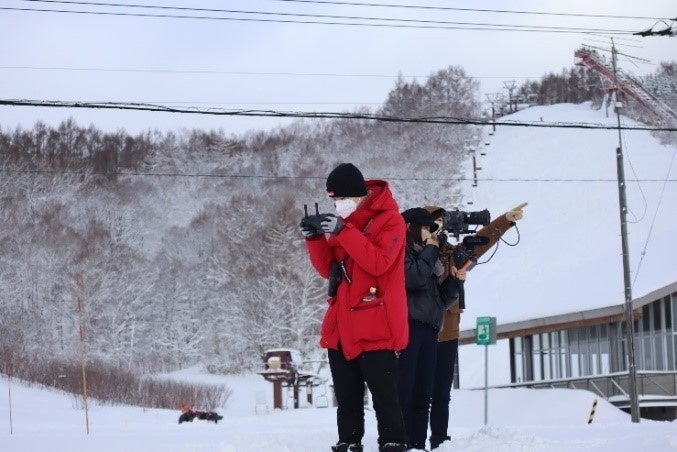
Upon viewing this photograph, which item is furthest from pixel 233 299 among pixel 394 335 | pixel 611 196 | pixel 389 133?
pixel 394 335

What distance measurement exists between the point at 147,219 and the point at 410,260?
101m

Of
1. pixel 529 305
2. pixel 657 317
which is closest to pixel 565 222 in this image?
pixel 529 305

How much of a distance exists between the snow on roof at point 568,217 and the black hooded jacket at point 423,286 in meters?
26.7

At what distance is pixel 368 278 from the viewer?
680cm

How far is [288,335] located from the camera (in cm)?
6762

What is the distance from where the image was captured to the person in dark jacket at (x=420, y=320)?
7.56 meters

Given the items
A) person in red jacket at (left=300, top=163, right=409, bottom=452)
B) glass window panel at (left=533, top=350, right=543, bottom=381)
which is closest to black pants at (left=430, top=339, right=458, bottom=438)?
person in red jacket at (left=300, top=163, right=409, bottom=452)

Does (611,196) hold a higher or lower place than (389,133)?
lower

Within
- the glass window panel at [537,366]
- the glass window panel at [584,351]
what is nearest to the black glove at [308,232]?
the glass window panel at [584,351]

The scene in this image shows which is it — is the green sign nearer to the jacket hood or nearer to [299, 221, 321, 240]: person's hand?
the jacket hood

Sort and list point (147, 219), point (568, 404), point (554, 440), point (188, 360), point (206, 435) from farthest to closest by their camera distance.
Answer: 1. point (147, 219)
2. point (188, 360)
3. point (568, 404)
4. point (206, 435)
5. point (554, 440)

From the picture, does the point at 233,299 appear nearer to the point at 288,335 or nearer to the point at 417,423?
the point at 288,335

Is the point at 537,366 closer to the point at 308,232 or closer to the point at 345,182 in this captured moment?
the point at 345,182

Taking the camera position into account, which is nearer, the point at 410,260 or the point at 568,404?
the point at 410,260
